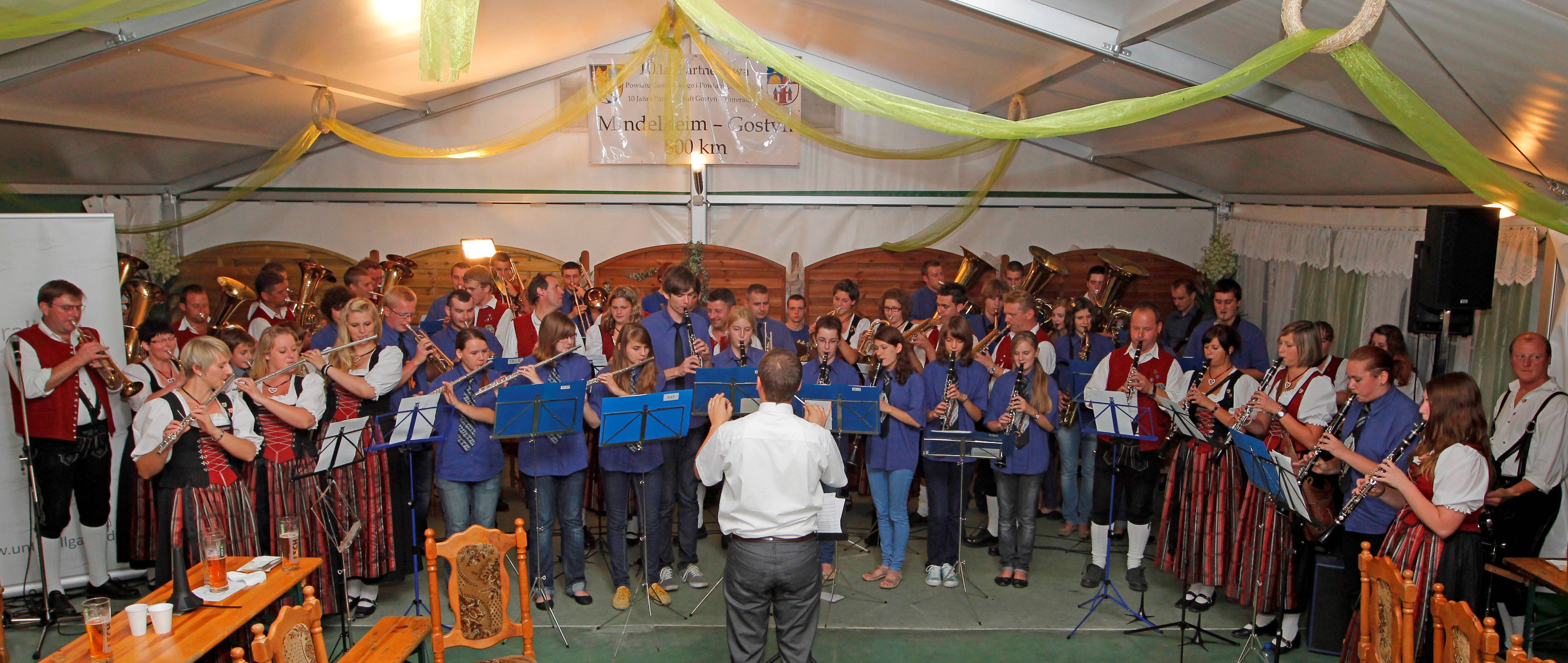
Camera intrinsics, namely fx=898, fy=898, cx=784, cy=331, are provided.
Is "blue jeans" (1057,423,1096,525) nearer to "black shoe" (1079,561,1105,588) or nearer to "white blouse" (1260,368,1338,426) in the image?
"black shoe" (1079,561,1105,588)

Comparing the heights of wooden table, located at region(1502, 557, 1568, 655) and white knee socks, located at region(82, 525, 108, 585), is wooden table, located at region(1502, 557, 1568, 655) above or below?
above

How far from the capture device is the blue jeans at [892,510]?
5.71m

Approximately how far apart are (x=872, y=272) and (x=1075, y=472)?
3895 millimetres

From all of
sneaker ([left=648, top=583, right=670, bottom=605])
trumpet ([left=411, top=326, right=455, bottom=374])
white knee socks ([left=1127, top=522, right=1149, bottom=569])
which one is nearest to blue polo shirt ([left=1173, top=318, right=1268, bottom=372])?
white knee socks ([left=1127, top=522, right=1149, bottom=569])

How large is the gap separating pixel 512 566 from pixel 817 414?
9.14 feet

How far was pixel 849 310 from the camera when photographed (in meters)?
7.50

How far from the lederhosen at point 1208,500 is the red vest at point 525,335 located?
4731 millimetres

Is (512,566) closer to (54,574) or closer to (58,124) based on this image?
(54,574)

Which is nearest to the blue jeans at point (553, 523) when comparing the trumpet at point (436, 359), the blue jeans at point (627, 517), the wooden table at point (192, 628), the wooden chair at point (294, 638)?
the blue jeans at point (627, 517)

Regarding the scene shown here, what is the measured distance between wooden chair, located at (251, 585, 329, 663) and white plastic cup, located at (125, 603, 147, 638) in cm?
59

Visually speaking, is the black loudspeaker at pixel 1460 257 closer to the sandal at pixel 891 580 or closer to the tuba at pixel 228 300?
the sandal at pixel 891 580

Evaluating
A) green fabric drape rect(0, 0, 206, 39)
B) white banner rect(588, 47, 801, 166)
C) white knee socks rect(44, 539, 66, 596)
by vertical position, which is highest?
white banner rect(588, 47, 801, 166)

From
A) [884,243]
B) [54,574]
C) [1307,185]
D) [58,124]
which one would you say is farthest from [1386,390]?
[58,124]

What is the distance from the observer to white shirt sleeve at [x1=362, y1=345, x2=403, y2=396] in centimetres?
521
